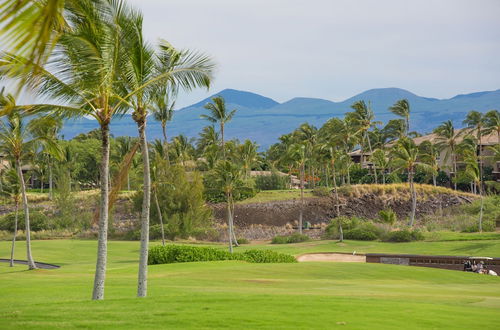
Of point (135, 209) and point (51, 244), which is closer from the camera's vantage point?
point (51, 244)

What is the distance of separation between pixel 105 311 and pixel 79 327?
1.88 m

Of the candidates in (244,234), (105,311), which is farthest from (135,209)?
(105,311)

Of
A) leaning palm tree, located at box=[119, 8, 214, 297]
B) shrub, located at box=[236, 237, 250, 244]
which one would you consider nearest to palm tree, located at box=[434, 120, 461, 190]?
shrub, located at box=[236, 237, 250, 244]

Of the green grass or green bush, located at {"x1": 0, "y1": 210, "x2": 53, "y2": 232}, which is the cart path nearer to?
green bush, located at {"x1": 0, "y1": 210, "x2": 53, "y2": 232}

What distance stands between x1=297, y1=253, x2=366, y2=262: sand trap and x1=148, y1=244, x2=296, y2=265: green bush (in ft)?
21.9

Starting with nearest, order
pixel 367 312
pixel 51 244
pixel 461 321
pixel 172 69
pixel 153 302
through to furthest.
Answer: pixel 461 321, pixel 367 312, pixel 153 302, pixel 172 69, pixel 51 244

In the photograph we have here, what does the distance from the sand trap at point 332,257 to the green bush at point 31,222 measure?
38630 millimetres

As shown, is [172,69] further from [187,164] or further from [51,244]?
[187,164]

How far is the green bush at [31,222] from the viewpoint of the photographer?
7088 cm

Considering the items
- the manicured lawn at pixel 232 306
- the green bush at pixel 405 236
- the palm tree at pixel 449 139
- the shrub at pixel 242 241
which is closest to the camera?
the manicured lawn at pixel 232 306

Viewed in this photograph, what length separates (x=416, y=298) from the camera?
57.1 ft

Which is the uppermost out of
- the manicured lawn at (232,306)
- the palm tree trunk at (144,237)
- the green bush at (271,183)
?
the green bush at (271,183)

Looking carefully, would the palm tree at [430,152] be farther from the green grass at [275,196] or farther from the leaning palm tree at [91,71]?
the leaning palm tree at [91,71]

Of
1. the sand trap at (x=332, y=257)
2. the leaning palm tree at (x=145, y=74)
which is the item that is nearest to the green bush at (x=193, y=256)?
the sand trap at (x=332, y=257)
